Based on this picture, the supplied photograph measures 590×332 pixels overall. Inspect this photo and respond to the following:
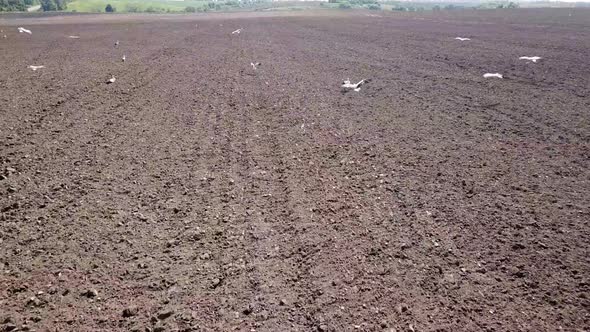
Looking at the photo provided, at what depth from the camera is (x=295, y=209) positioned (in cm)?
487

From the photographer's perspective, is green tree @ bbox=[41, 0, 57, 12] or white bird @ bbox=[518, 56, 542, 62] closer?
white bird @ bbox=[518, 56, 542, 62]

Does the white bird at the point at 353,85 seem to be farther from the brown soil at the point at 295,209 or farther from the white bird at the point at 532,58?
the white bird at the point at 532,58

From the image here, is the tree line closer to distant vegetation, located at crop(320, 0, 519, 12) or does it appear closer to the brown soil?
distant vegetation, located at crop(320, 0, 519, 12)

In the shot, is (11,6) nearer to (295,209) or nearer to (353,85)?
(353,85)

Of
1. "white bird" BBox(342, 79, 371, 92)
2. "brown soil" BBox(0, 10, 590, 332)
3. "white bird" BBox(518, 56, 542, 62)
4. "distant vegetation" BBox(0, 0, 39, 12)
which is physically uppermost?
"distant vegetation" BBox(0, 0, 39, 12)

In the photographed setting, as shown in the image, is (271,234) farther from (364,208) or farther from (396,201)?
(396,201)

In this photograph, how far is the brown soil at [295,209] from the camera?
3.40 metres

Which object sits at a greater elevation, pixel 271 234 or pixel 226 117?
pixel 226 117

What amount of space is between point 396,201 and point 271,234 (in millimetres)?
1670

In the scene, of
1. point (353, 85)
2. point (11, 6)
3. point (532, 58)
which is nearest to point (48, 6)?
point (11, 6)

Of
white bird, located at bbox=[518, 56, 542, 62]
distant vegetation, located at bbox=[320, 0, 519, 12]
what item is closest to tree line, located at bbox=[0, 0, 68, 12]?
distant vegetation, located at bbox=[320, 0, 519, 12]

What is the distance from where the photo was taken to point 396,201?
501cm

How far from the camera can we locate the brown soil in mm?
3404

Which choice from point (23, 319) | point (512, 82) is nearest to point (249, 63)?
point (512, 82)
